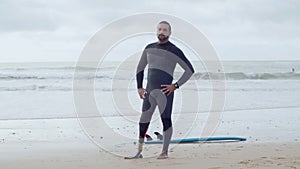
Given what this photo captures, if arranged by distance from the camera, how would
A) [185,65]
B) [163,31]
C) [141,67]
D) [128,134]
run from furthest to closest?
[128,134], [141,67], [185,65], [163,31]

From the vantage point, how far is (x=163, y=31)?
580 cm

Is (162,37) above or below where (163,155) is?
above

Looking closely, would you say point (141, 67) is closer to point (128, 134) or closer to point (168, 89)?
point (168, 89)

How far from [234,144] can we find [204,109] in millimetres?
4712

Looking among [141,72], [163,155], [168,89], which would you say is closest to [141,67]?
[141,72]

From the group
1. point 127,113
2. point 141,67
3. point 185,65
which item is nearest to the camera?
point 185,65

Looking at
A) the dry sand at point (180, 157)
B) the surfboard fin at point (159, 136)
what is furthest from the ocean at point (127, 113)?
the dry sand at point (180, 157)

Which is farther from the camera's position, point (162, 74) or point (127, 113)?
point (127, 113)

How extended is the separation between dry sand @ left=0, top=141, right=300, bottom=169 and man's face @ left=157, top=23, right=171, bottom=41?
146 centimetres

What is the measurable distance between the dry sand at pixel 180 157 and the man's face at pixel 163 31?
1.46m

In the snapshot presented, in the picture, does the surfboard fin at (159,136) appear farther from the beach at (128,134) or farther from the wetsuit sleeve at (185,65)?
the wetsuit sleeve at (185,65)

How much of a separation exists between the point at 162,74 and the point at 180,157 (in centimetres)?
108

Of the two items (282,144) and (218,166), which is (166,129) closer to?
(218,166)

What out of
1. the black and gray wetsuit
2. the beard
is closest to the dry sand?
the black and gray wetsuit
